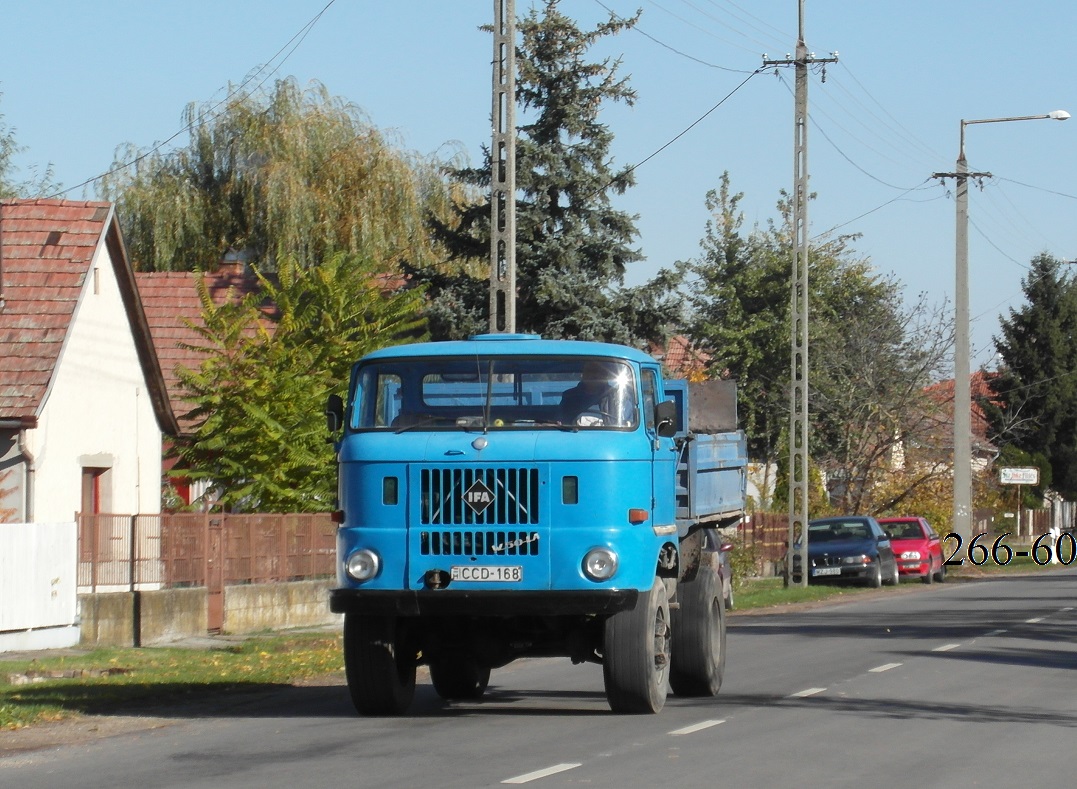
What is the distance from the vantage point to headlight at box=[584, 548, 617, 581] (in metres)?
12.1

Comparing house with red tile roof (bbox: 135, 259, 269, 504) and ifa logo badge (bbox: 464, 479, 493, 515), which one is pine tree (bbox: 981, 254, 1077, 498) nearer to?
house with red tile roof (bbox: 135, 259, 269, 504)

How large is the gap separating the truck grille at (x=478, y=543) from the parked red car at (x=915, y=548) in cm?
2912

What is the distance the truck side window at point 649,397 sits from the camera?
511 inches

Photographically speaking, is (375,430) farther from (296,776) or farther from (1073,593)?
(1073,593)

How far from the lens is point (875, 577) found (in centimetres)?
3750

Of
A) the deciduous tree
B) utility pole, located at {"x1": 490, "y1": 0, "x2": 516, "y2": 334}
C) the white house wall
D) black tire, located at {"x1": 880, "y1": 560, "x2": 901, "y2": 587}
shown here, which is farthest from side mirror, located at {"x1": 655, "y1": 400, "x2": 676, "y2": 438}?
black tire, located at {"x1": 880, "y1": 560, "x2": 901, "y2": 587}

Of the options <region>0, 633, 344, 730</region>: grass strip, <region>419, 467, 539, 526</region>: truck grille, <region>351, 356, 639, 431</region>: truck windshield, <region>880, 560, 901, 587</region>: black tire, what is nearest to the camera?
<region>419, 467, 539, 526</region>: truck grille

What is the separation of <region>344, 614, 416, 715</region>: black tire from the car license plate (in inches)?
36.1

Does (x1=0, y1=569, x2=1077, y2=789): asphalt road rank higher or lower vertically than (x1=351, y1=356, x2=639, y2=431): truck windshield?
lower

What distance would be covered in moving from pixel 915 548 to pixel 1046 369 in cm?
4281

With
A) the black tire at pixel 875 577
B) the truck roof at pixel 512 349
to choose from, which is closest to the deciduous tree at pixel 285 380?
the black tire at pixel 875 577

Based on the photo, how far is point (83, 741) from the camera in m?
11.9

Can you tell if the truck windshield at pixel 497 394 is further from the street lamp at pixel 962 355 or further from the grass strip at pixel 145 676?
the street lamp at pixel 962 355

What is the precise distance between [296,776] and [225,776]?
0.42 meters
